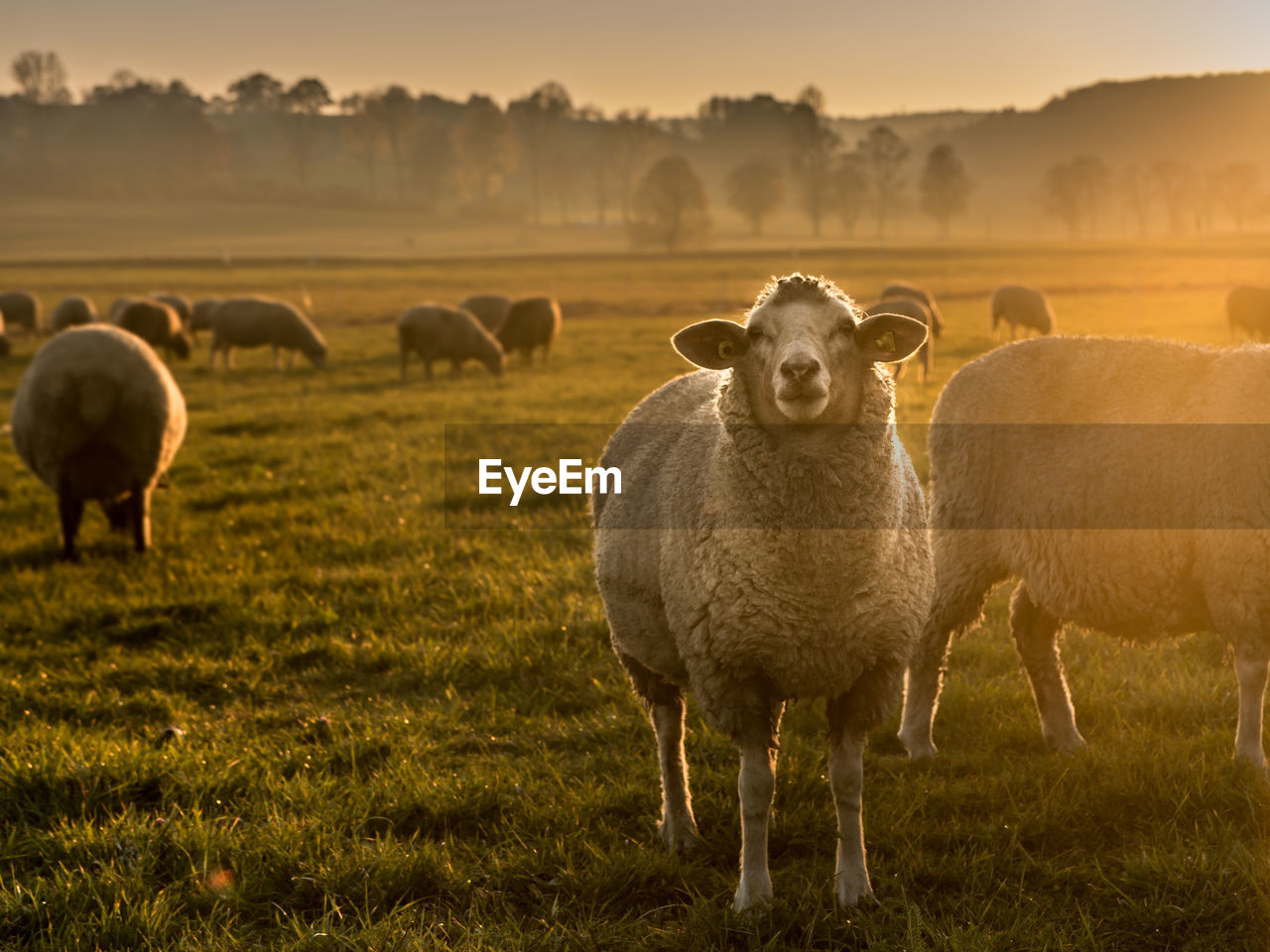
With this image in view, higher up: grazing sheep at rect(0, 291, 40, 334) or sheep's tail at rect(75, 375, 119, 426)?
grazing sheep at rect(0, 291, 40, 334)

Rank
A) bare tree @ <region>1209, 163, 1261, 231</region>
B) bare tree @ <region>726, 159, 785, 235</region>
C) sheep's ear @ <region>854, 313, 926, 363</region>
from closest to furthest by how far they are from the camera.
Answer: sheep's ear @ <region>854, 313, 926, 363</region> → bare tree @ <region>1209, 163, 1261, 231</region> → bare tree @ <region>726, 159, 785, 235</region>

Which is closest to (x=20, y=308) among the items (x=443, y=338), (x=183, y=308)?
(x=183, y=308)

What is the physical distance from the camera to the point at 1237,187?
97312mm

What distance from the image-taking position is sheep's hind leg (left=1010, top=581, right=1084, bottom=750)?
14.9 ft

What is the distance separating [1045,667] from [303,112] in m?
127

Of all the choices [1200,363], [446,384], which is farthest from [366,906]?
[446,384]

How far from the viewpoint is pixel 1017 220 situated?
15300 centimetres

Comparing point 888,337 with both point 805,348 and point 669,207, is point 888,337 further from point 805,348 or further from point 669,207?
point 669,207

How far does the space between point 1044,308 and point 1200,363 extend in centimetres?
2144

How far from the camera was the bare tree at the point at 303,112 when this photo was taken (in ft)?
376

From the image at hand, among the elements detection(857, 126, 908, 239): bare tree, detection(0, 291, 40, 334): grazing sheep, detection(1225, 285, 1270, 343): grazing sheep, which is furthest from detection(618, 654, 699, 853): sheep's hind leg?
detection(857, 126, 908, 239): bare tree

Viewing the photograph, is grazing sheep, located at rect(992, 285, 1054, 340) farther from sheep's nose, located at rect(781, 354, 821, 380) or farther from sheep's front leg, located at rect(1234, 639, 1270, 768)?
sheep's nose, located at rect(781, 354, 821, 380)

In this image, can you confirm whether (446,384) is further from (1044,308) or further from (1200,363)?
Answer: (1200,363)

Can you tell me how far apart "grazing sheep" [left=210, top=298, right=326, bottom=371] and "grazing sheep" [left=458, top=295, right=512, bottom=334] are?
5599 millimetres
